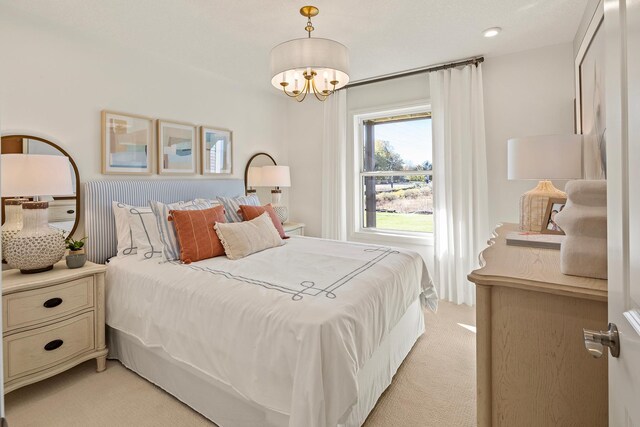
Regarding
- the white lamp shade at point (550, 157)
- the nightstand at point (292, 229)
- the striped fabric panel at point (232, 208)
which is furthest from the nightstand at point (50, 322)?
the white lamp shade at point (550, 157)

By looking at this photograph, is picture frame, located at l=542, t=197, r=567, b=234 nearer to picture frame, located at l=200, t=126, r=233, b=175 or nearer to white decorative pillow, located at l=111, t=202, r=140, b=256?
white decorative pillow, located at l=111, t=202, r=140, b=256

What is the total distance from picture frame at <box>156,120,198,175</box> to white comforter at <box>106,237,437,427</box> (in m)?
1.11

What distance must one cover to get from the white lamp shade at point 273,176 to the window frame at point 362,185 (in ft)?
2.85

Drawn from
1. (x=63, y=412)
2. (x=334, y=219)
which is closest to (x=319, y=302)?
(x=63, y=412)

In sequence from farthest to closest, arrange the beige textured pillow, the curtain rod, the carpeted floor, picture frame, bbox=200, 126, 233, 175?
picture frame, bbox=200, 126, 233, 175
the curtain rod
the beige textured pillow
the carpeted floor

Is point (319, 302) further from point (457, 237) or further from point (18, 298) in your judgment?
point (457, 237)

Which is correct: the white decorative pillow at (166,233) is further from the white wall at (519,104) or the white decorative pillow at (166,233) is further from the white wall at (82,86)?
the white wall at (519,104)

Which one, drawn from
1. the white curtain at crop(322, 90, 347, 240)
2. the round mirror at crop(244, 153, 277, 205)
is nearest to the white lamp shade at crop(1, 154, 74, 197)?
the round mirror at crop(244, 153, 277, 205)

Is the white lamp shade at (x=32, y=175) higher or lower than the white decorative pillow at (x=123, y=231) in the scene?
higher

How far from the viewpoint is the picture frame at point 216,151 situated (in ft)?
11.7

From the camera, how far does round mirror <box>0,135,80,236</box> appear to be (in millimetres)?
2281

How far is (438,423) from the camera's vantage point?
1.79m

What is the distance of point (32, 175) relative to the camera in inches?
78.9

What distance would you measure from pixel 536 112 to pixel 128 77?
3767mm
